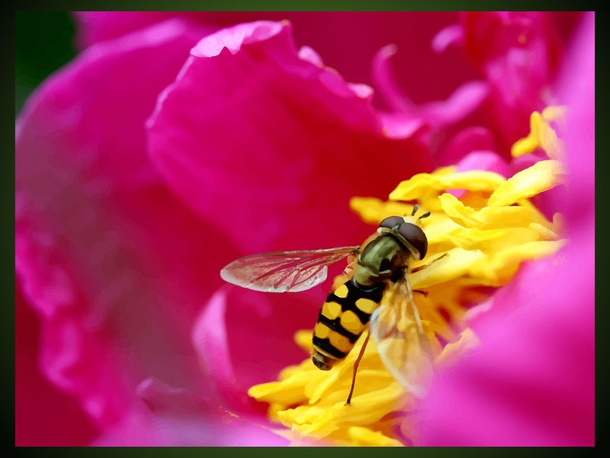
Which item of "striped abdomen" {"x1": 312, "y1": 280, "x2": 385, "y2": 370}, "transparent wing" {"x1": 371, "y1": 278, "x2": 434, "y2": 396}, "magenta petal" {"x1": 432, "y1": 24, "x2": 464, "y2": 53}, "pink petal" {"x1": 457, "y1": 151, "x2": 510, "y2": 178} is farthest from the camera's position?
"magenta petal" {"x1": 432, "y1": 24, "x2": 464, "y2": 53}

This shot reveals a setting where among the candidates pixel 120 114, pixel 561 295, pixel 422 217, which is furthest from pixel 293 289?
pixel 120 114

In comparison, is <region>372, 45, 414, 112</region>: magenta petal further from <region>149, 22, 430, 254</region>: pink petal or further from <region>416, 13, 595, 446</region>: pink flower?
<region>416, 13, 595, 446</region>: pink flower

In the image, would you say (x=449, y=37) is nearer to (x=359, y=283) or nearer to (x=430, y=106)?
(x=430, y=106)

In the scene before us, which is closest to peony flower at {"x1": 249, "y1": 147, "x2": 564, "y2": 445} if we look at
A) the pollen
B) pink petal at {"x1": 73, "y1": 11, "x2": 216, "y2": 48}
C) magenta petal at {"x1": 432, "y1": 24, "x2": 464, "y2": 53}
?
the pollen

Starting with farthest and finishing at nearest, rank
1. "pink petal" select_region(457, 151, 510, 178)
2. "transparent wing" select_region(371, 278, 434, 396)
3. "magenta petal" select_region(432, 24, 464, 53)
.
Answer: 1. "magenta petal" select_region(432, 24, 464, 53)
2. "pink petal" select_region(457, 151, 510, 178)
3. "transparent wing" select_region(371, 278, 434, 396)

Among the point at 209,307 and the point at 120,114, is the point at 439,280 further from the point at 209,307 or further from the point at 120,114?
the point at 120,114

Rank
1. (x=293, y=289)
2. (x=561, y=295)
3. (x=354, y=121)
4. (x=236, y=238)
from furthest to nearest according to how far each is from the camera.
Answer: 1. (x=236, y=238)
2. (x=354, y=121)
3. (x=293, y=289)
4. (x=561, y=295)
